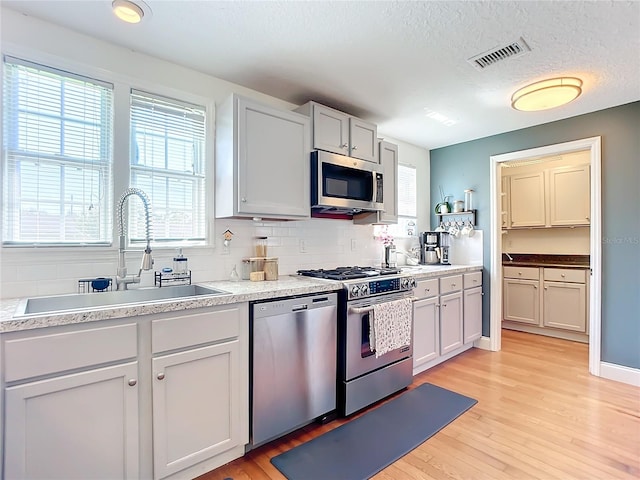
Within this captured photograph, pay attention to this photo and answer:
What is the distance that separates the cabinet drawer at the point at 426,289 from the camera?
304cm

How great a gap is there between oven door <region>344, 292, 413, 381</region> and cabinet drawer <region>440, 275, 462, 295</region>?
985mm

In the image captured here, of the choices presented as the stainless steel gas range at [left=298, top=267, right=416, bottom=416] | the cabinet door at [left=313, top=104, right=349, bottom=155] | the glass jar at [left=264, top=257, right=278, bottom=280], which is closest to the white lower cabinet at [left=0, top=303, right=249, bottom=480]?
the glass jar at [left=264, top=257, right=278, bottom=280]

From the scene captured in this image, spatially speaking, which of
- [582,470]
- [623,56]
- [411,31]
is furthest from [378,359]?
[623,56]

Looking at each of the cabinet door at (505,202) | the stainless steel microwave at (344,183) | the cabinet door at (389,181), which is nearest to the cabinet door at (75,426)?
the stainless steel microwave at (344,183)

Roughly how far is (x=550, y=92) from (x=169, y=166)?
9.27 feet

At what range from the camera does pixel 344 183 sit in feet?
9.48

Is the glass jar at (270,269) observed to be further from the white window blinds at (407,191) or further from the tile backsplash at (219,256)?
the white window blinds at (407,191)

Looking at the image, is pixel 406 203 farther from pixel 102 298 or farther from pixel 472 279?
pixel 102 298

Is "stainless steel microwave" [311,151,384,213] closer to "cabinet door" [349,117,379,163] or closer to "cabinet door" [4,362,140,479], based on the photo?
"cabinet door" [349,117,379,163]

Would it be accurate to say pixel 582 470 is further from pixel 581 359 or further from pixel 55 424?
pixel 55 424

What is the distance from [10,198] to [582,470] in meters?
3.41

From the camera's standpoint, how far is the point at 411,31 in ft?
6.38

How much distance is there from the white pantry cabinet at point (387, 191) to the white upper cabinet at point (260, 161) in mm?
874

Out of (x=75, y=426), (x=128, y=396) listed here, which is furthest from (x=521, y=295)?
(x=75, y=426)
